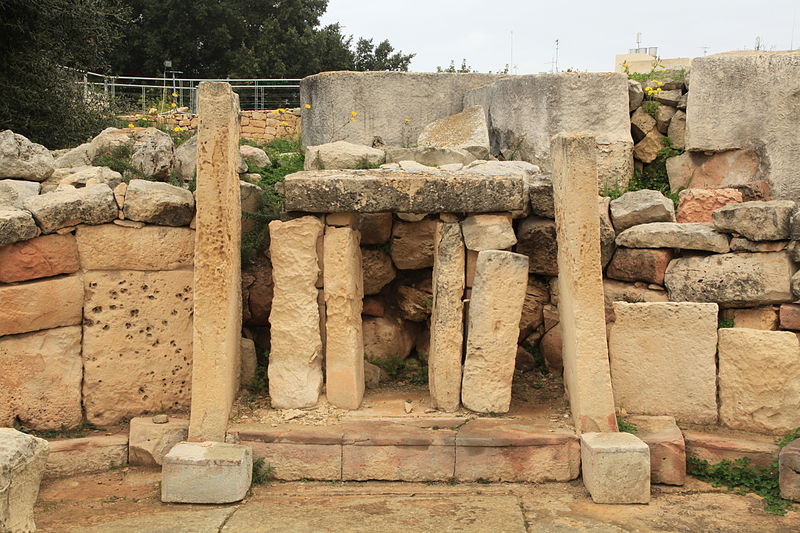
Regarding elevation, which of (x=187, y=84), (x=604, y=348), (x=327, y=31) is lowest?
(x=604, y=348)

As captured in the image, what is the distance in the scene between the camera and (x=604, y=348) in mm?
5637

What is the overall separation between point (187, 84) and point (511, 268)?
60.0 ft

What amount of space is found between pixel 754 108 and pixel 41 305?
5.72 m

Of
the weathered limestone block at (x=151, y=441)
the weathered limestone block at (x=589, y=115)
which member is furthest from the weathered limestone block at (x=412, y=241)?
the weathered limestone block at (x=151, y=441)

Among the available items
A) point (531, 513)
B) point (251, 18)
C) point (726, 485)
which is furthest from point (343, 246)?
point (251, 18)

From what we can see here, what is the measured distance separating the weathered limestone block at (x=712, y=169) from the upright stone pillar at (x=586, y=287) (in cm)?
212

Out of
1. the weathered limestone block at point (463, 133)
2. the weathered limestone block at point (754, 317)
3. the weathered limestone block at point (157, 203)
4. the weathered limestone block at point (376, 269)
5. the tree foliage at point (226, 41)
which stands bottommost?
the weathered limestone block at point (754, 317)

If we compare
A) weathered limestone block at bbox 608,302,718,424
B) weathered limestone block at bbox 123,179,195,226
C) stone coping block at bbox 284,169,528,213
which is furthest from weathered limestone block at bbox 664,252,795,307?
weathered limestone block at bbox 123,179,195,226

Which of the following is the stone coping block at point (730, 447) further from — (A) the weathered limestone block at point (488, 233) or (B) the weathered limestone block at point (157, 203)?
(B) the weathered limestone block at point (157, 203)

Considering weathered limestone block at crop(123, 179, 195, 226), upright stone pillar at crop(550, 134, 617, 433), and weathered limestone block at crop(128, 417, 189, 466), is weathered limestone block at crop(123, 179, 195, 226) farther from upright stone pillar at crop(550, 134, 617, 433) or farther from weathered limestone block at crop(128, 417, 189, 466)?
upright stone pillar at crop(550, 134, 617, 433)

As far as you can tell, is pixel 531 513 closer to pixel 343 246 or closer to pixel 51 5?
pixel 343 246

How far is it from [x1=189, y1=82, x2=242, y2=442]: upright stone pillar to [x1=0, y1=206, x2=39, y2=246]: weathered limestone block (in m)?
1.24

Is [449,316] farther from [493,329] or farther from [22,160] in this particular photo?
[22,160]

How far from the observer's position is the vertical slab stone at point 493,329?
5922mm
